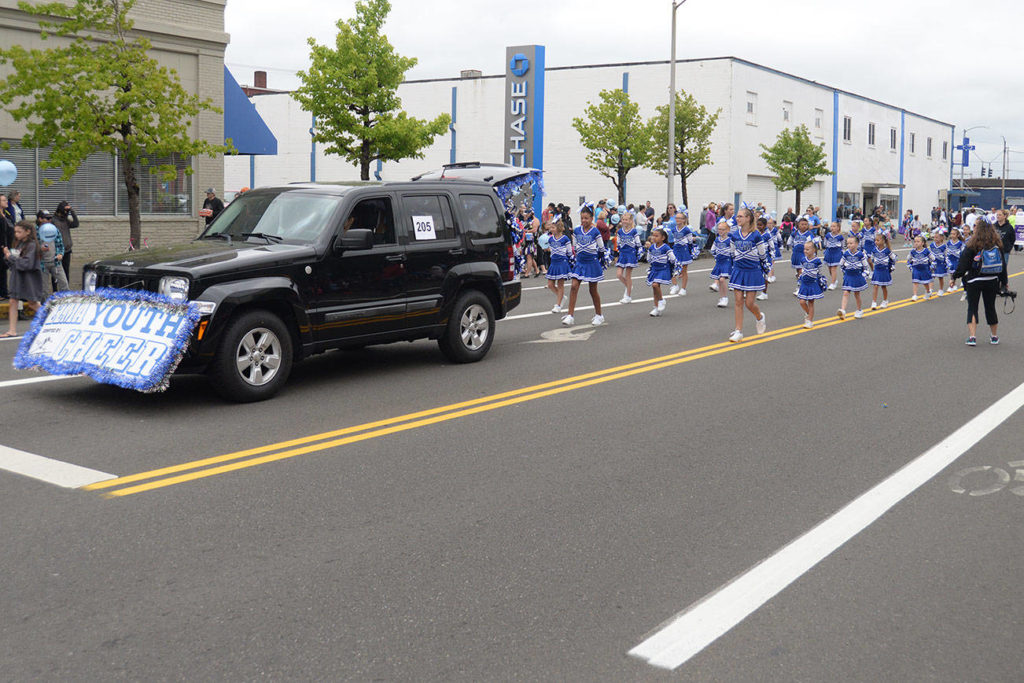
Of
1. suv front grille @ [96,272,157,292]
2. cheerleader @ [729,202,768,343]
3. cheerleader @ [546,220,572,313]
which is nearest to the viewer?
suv front grille @ [96,272,157,292]

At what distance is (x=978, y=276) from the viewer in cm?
1352

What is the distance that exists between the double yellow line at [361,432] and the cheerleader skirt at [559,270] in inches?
186

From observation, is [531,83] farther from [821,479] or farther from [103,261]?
[821,479]

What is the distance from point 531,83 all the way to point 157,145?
20.0 m

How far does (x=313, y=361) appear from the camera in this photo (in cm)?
1138

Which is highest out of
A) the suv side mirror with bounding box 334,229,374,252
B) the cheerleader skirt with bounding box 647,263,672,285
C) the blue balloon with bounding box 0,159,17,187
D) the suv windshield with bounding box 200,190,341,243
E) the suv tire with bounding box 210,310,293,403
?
the blue balloon with bounding box 0,159,17,187

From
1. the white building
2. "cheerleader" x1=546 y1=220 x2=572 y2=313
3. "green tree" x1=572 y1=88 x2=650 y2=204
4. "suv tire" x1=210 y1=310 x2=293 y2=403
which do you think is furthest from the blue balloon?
the white building

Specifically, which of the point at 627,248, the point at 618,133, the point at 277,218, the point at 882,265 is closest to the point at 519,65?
the point at 618,133

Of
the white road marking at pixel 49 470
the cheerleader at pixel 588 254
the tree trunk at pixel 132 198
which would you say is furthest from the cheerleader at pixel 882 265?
the white road marking at pixel 49 470

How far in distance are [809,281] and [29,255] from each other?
10875 mm

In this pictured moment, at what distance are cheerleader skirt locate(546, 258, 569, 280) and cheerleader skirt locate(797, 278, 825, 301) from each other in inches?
142

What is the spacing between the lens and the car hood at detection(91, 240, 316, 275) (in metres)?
8.73

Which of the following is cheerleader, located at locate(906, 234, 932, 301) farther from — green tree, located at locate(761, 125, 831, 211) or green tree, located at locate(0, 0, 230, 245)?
green tree, located at locate(761, 125, 831, 211)

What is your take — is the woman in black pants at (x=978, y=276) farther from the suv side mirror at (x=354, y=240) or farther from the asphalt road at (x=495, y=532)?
the suv side mirror at (x=354, y=240)
